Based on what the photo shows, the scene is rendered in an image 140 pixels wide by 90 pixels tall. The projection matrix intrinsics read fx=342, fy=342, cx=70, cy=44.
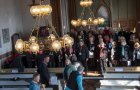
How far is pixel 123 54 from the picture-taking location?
13531mm

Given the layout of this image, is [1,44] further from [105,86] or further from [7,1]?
[105,86]

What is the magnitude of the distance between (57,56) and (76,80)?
17.0ft

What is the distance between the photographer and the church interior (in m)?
10.0

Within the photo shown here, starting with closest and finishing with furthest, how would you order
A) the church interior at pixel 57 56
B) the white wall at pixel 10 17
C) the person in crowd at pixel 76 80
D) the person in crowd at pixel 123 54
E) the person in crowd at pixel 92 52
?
the person in crowd at pixel 76 80
the church interior at pixel 57 56
the person in crowd at pixel 123 54
the person in crowd at pixel 92 52
the white wall at pixel 10 17

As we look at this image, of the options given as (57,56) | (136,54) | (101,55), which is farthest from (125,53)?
(57,56)

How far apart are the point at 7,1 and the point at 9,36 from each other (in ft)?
6.09

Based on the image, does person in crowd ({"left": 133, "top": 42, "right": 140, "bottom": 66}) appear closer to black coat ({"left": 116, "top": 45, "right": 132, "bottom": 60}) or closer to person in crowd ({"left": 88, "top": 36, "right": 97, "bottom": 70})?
black coat ({"left": 116, "top": 45, "right": 132, "bottom": 60})

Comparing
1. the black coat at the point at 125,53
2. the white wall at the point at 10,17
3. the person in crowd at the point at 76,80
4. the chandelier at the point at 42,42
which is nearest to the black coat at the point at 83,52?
the black coat at the point at 125,53

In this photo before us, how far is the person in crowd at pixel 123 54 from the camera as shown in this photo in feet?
44.0

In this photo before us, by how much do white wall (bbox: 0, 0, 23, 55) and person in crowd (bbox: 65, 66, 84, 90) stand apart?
7965 millimetres

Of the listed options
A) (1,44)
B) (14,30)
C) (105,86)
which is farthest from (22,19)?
(105,86)

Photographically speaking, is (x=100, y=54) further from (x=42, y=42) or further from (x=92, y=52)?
(x=42, y=42)

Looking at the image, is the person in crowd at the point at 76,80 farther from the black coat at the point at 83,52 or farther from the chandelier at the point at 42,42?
the black coat at the point at 83,52

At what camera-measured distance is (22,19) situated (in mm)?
20297
